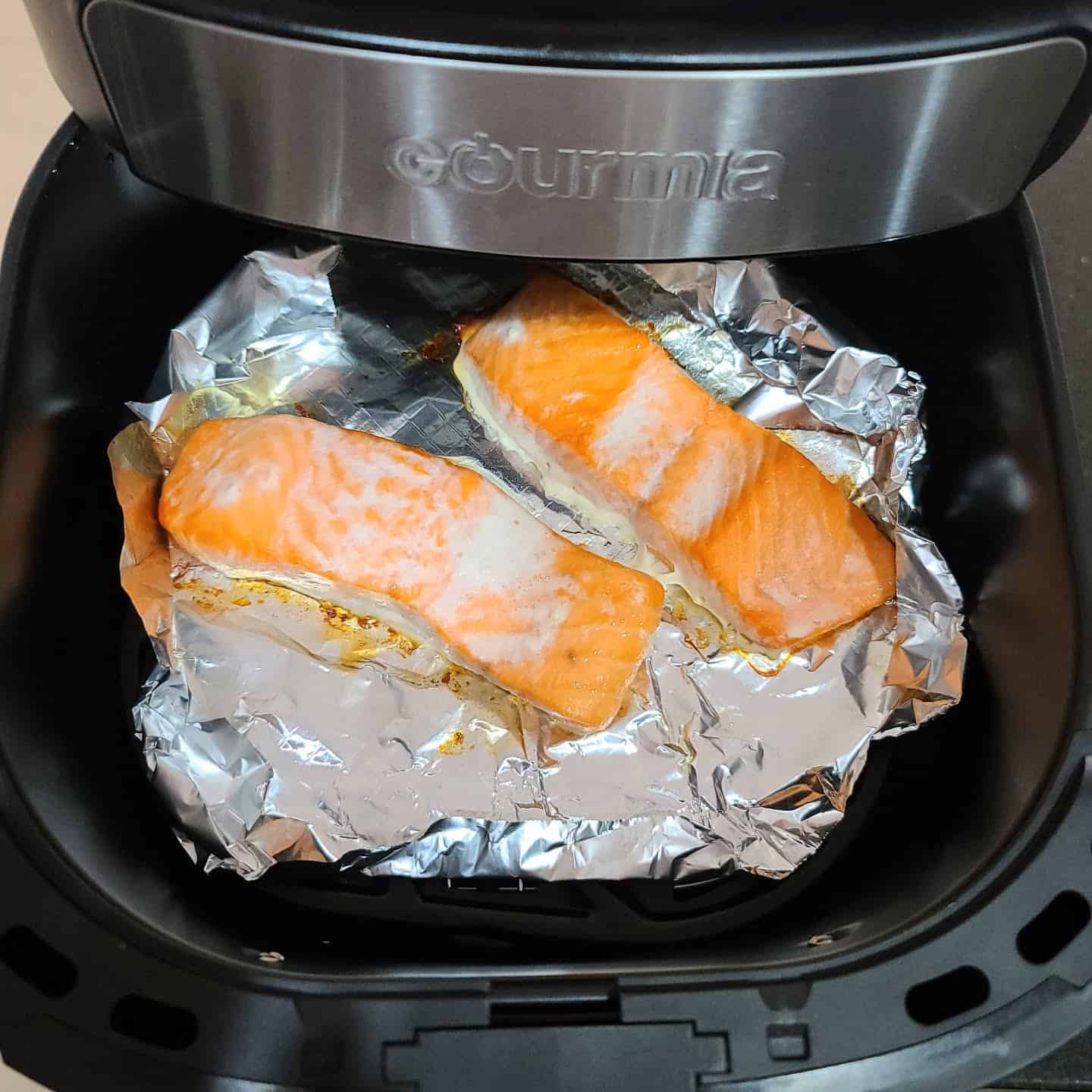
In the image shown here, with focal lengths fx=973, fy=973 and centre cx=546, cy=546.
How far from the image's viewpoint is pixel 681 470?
2.97 ft

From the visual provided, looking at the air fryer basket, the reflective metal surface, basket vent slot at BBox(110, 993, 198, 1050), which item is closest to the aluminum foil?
the air fryer basket

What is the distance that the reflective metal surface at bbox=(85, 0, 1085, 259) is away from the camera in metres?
0.49

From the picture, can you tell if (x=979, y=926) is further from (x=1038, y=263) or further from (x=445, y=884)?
(x=1038, y=263)

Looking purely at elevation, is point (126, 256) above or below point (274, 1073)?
above

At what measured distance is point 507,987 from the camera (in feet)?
1.93

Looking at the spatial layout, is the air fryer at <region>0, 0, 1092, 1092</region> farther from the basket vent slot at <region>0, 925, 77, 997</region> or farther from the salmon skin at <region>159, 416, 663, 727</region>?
the salmon skin at <region>159, 416, 663, 727</region>

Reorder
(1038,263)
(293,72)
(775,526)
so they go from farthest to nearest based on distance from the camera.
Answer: (775,526), (1038,263), (293,72)

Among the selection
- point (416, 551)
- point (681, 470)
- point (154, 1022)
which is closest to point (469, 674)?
point (416, 551)

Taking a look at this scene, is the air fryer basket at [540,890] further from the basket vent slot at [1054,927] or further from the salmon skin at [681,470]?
the salmon skin at [681,470]

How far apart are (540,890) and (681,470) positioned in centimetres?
39

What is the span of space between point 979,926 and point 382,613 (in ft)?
1.79

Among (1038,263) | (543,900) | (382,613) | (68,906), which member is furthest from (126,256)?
(1038,263)

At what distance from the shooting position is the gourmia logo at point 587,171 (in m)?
0.53

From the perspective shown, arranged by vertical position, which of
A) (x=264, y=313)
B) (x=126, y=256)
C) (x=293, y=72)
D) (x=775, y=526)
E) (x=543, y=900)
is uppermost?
(x=293, y=72)
